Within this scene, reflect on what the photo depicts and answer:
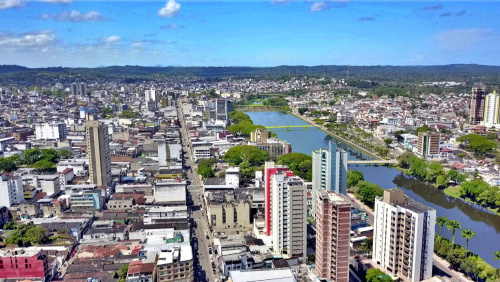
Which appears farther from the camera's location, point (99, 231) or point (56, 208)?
point (56, 208)

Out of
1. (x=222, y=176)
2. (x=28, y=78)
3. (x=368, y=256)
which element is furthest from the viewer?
(x=28, y=78)

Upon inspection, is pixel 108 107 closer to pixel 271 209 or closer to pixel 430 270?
pixel 271 209

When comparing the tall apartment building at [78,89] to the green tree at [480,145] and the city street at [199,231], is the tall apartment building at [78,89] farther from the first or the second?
the green tree at [480,145]

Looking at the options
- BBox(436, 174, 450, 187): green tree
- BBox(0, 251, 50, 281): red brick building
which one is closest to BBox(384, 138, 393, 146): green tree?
BBox(436, 174, 450, 187): green tree

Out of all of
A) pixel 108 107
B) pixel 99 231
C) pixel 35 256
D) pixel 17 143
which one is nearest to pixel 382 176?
pixel 99 231

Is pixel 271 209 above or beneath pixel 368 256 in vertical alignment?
above

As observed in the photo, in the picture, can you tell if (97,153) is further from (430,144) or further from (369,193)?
(430,144)

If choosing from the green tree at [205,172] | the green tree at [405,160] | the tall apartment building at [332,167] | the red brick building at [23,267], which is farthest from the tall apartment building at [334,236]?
the green tree at [405,160]
